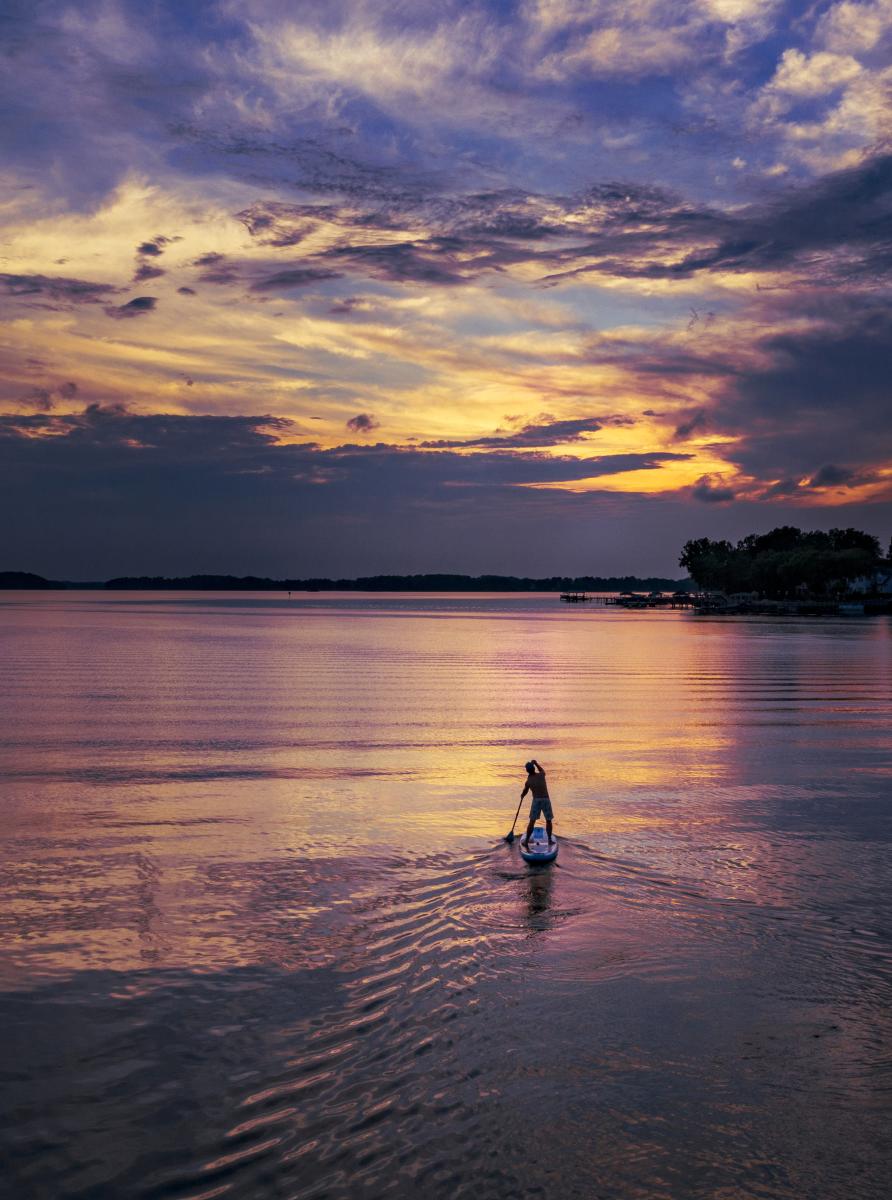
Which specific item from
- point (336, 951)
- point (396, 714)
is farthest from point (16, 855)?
point (396, 714)

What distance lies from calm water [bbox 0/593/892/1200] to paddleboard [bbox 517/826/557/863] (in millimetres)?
563

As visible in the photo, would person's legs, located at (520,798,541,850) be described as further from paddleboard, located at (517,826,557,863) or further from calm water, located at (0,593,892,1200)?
calm water, located at (0,593,892,1200)

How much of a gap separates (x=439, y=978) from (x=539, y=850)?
6.20m

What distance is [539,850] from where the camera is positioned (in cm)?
1947

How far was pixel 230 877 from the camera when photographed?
61.1ft

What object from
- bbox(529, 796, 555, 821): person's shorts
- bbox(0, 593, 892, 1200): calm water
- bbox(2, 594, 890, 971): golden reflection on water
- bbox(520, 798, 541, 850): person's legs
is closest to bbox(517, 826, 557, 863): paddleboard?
bbox(520, 798, 541, 850): person's legs

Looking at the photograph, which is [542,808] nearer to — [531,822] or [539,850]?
[531,822]

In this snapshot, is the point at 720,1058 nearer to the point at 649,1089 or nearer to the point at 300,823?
the point at 649,1089

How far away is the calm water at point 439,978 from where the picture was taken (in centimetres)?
958

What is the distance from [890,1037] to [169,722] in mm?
35964

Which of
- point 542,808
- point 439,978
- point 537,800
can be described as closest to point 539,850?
point 542,808

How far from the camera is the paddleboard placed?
1934 centimetres

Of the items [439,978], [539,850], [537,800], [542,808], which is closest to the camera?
[439,978]

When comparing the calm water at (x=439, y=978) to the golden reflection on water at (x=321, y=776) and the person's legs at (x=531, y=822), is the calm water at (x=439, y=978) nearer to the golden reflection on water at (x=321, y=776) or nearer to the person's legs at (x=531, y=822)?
the golden reflection on water at (x=321, y=776)
